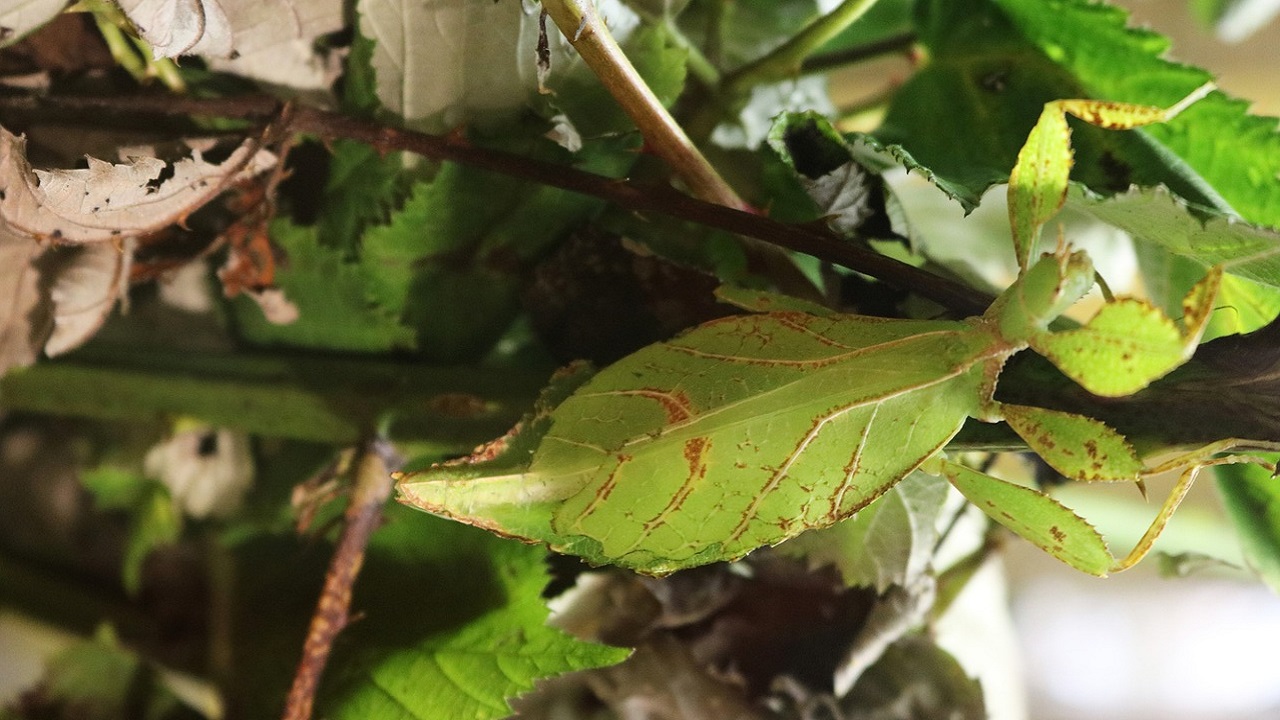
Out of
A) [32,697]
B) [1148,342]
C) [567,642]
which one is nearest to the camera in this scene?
[1148,342]

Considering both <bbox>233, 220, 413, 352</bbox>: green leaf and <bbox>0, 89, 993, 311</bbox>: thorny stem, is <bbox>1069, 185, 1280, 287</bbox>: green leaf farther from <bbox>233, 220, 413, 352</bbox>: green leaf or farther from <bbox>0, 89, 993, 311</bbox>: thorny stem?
A: <bbox>233, 220, 413, 352</bbox>: green leaf

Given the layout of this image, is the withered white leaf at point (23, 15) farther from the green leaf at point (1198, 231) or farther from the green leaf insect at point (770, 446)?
the green leaf at point (1198, 231)

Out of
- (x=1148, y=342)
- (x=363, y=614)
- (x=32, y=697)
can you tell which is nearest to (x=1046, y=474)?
(x=1148, y=342)

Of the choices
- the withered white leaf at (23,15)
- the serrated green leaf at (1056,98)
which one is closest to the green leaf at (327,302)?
the withered white leaf at (23,15)

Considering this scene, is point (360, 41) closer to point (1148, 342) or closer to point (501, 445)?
point (501, 445)

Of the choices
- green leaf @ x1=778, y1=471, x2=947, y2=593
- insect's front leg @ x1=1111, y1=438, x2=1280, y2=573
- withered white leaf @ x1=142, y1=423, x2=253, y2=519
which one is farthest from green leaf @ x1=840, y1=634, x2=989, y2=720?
withered white leaf @ x1=142, y1=423, x2=253, y2=519

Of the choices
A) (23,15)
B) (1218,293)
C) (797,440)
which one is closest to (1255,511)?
(1218,293)
